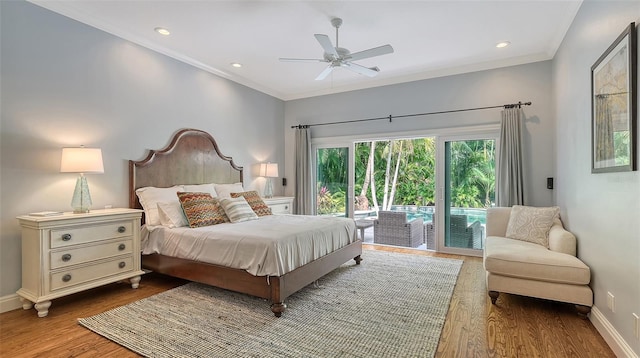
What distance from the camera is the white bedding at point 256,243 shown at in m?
2.66

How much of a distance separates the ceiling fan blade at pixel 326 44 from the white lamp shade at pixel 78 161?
244 centimetres

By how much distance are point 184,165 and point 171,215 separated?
1.05m

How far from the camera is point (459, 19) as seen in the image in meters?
3.26

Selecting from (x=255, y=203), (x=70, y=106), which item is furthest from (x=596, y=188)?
(x=70, y=106)

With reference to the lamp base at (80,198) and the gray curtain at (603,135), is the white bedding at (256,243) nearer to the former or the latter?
the lamp base at (80,198)

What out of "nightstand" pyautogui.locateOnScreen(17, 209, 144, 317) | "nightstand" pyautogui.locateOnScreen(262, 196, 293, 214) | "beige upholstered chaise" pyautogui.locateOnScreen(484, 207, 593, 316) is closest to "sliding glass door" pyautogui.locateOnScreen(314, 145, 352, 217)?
"nightstand" pyautogui.locateOnScreen(262, 196, 293, 214)

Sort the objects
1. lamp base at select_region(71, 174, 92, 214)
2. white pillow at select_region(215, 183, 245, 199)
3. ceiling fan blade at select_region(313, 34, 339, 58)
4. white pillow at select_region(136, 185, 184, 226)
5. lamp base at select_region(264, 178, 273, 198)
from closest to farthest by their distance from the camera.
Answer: ceiling fan blade at select_region(313, 34, 339, 58) < lamp base at select_region(71, 174, 92, 214) < white pillow at select_region(136, 185, 184, 226) < white pillow at select_region(215, 183, 245, 199) < lamp base at select_region(264, 178, 273, 198)

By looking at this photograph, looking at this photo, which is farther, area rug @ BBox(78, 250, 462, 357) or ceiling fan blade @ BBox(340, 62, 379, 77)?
ceiling fan blade @ BBox(340, 62, 379, 77)

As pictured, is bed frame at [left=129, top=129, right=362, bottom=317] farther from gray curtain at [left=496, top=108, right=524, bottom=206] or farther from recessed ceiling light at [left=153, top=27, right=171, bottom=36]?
gray curtain at [left=496, top=108, right=524, bottom=206]

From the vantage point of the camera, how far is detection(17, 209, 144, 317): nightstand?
2.57 m

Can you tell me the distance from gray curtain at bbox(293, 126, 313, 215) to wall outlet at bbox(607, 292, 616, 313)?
4.35 m

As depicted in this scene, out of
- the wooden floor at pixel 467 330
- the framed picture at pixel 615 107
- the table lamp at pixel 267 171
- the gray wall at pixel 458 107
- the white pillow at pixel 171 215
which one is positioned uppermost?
the gray wall at pixel 458 107

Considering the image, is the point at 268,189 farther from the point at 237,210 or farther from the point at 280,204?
the point at 237,210

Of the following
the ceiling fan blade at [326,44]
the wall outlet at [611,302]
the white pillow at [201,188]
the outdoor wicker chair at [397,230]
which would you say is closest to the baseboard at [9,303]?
the white pillow at [201,188]
